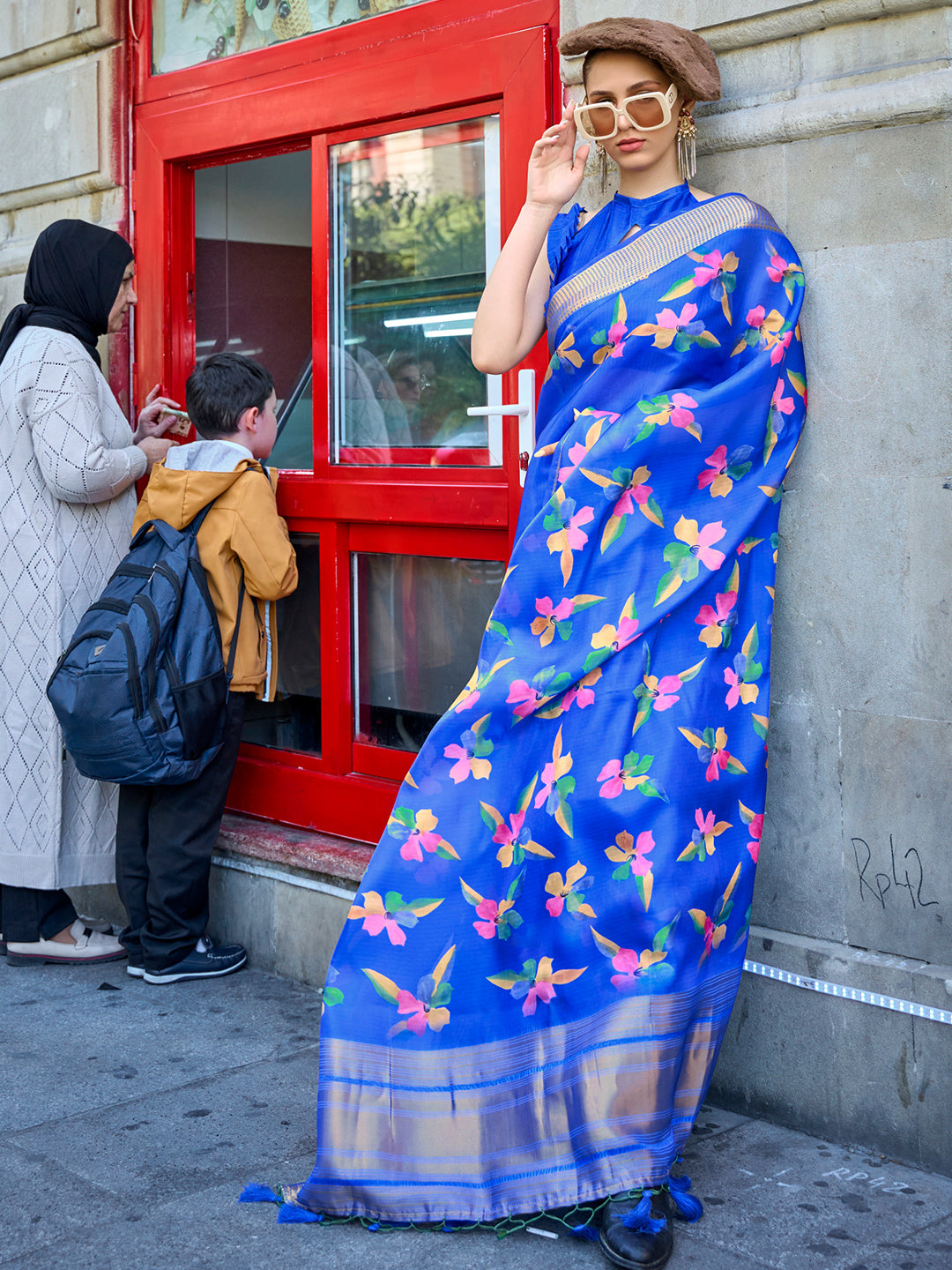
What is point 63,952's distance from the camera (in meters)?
3.86

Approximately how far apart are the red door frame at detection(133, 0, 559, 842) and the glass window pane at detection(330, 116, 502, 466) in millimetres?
52

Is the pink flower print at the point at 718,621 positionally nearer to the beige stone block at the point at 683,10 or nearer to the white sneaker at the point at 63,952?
the beige stone block at the point at 683,10

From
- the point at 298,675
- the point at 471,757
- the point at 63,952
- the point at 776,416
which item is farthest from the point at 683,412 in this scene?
the point at 63,952

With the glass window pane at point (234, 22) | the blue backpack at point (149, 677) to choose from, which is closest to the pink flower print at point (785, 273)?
the glass window pane at point (234, 22)

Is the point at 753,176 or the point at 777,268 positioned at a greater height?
the point at 753,176

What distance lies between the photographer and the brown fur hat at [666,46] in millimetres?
2451

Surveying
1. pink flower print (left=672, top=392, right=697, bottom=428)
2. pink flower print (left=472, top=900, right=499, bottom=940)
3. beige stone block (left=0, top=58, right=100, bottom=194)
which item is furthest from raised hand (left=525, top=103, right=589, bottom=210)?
beige stone block (left=0, top=58, right=100, bottom=194)

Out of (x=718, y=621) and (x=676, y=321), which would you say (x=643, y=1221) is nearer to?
(x=718, y=621)

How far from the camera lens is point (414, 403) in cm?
364

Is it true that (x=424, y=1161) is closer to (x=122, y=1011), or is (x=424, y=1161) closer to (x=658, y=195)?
(x=122, y=1011)

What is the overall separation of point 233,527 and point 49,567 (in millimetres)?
593

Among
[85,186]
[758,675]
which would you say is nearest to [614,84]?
[758,675]

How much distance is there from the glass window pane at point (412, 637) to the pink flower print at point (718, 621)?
3.50 ft

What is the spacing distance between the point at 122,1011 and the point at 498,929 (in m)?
1.49
